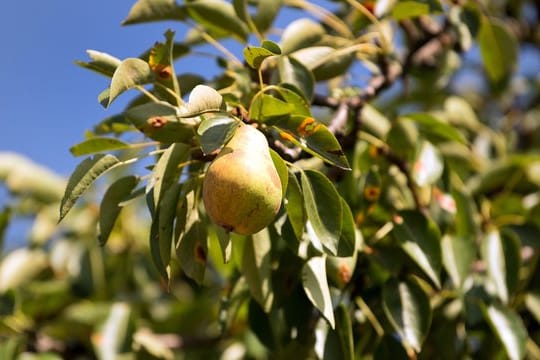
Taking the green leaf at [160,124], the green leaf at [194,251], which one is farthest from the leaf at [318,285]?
the green leaf at [160,124]

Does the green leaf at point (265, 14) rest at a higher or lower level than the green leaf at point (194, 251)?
higher

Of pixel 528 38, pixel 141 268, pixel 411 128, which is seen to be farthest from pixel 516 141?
pixel 141 268

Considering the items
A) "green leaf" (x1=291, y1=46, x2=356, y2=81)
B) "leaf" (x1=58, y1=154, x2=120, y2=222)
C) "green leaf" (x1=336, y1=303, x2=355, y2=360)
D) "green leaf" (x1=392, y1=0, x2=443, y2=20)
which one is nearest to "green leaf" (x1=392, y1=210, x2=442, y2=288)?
"green leaf" (x1=336, y1=303, x2=355, y2=360)

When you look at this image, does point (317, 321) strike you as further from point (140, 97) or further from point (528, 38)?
point (528, 38)

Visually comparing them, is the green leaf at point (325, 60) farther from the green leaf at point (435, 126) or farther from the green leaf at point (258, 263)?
the green leaf at point (258, 263)

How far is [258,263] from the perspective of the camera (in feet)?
3.39

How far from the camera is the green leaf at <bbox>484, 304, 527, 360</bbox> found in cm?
119

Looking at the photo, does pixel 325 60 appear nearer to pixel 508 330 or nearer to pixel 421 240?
pixel 421 240

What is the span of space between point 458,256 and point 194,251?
517 millimetres

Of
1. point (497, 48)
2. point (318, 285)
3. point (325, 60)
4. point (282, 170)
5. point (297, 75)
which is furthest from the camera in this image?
point (497, 48)

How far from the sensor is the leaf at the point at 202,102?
790 mm

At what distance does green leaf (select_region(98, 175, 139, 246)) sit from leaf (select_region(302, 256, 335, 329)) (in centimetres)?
28

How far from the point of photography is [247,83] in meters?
1.09

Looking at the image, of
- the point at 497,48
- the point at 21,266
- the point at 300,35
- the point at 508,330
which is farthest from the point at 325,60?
the point at 21,266
